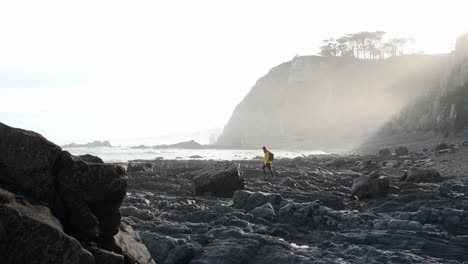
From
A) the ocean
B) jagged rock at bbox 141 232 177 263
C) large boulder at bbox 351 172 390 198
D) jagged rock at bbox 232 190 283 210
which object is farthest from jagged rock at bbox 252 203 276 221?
A: the ocean

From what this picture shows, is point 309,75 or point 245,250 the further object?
point 309,75

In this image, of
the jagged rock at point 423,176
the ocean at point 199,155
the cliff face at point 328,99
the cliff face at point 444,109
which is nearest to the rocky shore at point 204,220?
the jagged rock at point 423,176

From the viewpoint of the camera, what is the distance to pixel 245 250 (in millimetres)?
8875

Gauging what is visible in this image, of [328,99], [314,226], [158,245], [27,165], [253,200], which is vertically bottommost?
[314,226]

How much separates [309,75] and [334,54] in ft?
50.8

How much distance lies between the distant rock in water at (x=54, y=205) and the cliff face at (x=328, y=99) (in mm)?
77232

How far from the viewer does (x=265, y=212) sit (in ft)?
41.2

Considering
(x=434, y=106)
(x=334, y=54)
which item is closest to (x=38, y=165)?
(x=434, y=106)

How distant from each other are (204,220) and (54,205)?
6898 mm

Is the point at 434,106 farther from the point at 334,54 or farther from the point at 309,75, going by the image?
the point at 334,54

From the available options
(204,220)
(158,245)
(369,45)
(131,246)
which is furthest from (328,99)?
(131,246)

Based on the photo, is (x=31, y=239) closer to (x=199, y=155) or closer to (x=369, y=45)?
(x=199, y=155)

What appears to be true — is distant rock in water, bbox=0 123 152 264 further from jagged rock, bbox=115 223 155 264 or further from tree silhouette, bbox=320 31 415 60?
tree silhouette, bbox=320 31 415 60

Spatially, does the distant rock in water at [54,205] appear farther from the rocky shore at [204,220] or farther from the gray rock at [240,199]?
the gray rock at [240,199]
